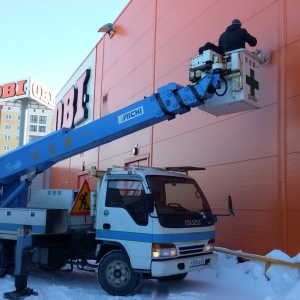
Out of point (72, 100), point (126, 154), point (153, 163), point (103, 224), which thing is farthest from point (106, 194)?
point (72, 100)

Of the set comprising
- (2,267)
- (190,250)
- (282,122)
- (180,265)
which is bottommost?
(2,267)

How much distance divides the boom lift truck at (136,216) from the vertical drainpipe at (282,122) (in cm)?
76

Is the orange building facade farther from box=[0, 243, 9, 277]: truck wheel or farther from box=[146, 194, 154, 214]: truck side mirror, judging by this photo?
box=[0, 243, 9, 277]: truck wheel

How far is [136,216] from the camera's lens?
290 inches

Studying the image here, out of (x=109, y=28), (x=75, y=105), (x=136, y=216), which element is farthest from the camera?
(x=75, y=105)

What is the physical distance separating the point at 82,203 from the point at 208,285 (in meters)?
3.01

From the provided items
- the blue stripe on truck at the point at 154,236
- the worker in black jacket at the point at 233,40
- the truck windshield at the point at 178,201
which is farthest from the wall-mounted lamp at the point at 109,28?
the blue stripe on truck at the point at 154,236

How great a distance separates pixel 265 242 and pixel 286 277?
55.5 inches

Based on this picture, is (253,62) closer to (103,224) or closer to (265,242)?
(265,242)

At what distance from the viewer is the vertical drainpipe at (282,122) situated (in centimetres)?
852

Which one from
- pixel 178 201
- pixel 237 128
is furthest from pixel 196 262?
pixel 237 128

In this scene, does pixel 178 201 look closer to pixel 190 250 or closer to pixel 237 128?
pixel 190 250

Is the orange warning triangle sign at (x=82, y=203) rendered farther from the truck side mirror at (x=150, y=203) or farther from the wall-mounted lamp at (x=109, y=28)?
the wall-mounted lamp at (x=109, y=28)

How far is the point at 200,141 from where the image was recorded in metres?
11.7
